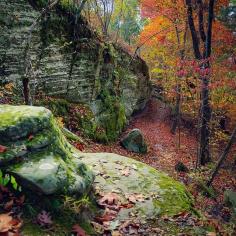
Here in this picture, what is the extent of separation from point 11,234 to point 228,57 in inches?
669

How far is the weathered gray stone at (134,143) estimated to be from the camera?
51.1ft

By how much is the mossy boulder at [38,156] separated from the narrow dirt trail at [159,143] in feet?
21.3

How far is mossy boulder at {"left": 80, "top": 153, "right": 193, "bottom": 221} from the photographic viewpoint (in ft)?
16.4

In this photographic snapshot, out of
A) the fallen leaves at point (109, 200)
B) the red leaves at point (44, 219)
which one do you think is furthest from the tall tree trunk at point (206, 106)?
the red leaves at point (44, 219)

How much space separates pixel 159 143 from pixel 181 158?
2.29m

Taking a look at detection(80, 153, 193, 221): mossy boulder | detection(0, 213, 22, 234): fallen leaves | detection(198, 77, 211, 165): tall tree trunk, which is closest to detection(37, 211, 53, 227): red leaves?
detection(0, 213, 22, 234): fallen leaves

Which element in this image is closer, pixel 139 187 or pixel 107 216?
pixel 107 216

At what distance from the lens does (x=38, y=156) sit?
4.04m

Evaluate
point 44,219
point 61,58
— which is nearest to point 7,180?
point 44,219

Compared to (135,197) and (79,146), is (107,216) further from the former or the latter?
(79,146)

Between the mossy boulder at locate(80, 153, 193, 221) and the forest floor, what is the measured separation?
0.74 metres

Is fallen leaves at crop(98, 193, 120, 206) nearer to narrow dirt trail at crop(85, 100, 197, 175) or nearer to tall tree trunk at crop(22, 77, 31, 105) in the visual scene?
tall tree trunk at crop(22, 77, 31, 105)

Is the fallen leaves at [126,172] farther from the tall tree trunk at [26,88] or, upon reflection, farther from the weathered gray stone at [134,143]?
the weathered gray stone at [134,143]

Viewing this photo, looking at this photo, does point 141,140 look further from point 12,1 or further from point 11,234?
point 11,234
